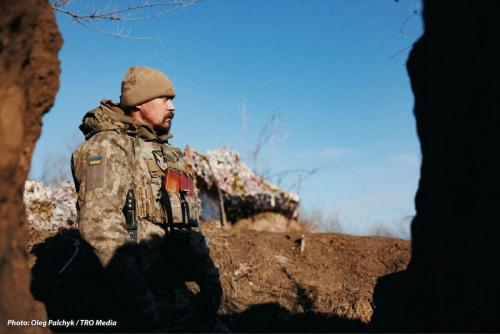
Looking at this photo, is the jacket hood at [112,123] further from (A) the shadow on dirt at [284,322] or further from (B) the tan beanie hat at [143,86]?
(A) the shadow on dirt at [284,322]

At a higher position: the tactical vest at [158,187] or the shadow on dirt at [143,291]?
the tactical vest at [158,187]

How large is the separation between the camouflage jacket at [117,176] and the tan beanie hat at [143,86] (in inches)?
4.8

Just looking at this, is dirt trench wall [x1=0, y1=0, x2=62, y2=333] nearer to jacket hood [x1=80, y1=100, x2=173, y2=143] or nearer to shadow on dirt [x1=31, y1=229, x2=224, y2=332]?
shadow on dirt [x1=31, y1=229, x2=224, y2=332]

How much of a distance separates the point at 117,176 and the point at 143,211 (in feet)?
1.01

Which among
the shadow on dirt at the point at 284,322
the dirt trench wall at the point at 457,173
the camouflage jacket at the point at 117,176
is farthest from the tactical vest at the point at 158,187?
the shadow on dirt at the point at 284,322

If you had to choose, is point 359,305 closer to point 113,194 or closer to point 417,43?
point 113,194

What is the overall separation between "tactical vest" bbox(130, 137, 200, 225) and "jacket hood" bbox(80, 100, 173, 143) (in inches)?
2.5

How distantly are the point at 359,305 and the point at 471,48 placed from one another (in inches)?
149

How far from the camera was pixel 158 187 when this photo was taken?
3.73m

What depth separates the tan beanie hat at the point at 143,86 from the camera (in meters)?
3.97

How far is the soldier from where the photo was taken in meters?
3.24

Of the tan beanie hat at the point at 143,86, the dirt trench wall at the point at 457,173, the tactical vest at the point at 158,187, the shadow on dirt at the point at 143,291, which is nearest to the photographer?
the dirt trench wall at the point at 457,173

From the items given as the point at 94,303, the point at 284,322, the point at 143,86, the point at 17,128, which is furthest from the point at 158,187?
the point at 284,322

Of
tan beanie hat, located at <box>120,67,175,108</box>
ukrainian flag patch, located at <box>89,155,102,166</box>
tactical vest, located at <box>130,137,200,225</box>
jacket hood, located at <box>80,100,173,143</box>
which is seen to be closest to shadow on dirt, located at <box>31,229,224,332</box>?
tactical vest, located at <box>130,137,200,225</box>
